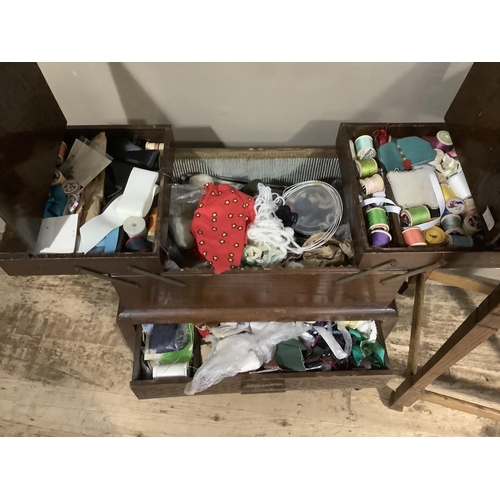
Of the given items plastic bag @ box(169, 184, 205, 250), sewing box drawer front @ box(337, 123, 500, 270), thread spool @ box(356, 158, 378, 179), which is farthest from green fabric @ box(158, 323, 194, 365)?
thread spool @ box(356, 158, 378, 179)

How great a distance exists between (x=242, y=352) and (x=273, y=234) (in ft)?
1.20

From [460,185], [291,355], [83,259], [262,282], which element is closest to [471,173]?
[460,185]

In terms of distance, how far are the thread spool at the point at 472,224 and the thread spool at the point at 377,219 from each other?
164 mm

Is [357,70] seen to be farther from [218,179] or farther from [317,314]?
[317,314]

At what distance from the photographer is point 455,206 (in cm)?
95

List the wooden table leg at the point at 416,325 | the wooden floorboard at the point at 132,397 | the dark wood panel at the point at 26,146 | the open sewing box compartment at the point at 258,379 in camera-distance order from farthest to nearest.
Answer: the wooden floorboard at the point at 132,397 < the wooden table leg at the point at 416,325 < the open sewing box compartment at the point at 258,379 < the dark wood panel at the point at 26,146

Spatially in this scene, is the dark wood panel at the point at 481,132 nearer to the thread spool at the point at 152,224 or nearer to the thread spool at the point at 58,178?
the thread spool at the point at 152,224

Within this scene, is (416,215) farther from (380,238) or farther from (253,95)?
(253,95)

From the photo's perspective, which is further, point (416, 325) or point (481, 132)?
point (416, 325)

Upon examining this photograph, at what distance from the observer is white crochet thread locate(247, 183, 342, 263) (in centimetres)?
100

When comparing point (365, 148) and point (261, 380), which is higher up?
point (365, 148)

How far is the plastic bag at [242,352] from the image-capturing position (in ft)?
3.78

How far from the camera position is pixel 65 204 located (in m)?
0.94

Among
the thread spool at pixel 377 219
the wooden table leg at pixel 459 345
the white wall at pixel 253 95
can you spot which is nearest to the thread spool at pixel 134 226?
the white wall at pixel 253 95
